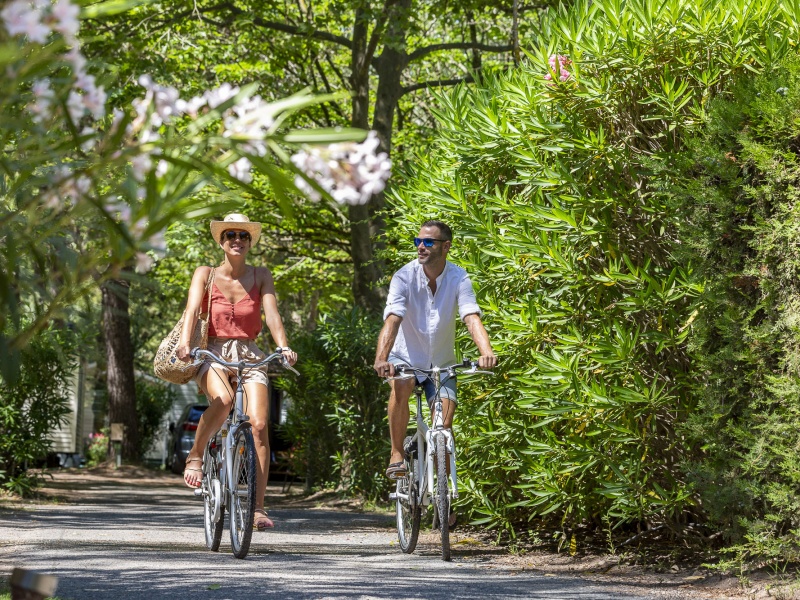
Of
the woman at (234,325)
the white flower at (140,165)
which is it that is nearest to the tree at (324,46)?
the woman at (234,325)

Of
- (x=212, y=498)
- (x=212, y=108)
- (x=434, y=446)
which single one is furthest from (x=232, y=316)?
(x=212, y=108)

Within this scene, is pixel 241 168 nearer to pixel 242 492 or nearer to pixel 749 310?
pixel 749 310

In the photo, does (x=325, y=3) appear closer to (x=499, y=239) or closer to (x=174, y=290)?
(x=174, y=290)

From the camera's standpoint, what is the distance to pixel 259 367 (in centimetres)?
789

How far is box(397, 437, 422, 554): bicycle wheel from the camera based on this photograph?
25.6 ft

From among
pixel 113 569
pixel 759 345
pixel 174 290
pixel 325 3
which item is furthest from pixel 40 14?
pixel 174 290

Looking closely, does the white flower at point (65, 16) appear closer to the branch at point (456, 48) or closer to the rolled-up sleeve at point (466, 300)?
the rolled-up sleeve at point (466, 300)

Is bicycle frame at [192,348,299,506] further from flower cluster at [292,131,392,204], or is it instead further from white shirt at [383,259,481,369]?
flower cluster at [292,131,392,204]

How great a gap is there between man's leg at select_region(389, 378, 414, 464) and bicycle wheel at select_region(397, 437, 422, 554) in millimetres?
110

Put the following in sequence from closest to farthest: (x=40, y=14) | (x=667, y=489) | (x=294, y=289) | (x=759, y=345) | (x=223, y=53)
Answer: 1. (x=40, y=14)
2. (x=759, y=345)
3. (x=667, y=489)
4. (x=223, y=53)
5. (x=294, y=289)

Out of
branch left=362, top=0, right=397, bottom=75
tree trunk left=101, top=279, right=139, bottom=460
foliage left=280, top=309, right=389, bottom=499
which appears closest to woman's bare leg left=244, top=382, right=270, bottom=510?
foliage left=280, top=309, right=389, bottom=499

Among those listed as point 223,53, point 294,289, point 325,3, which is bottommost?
point 294,289

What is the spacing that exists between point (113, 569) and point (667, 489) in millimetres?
3300

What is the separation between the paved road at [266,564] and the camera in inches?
232
